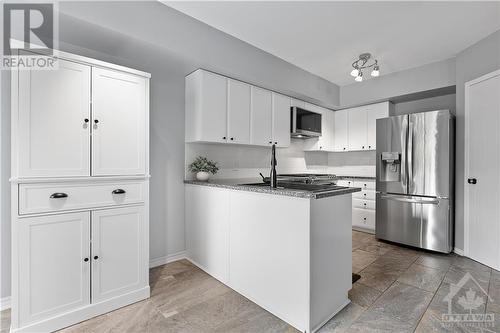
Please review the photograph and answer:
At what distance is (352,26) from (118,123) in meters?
2.42

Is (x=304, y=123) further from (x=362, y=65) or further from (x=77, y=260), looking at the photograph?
(x=77, y=260)

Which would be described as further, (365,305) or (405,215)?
(405,215)

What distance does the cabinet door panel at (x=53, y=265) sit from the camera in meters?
1.52

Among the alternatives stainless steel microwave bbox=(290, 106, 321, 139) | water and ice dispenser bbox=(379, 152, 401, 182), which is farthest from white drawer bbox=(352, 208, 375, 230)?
stainless steel microwave bbox=(290, 106, 321, 139)

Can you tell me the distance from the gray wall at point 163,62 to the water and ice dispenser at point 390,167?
5.32 ft

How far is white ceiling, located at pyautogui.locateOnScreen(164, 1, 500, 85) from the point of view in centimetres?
213

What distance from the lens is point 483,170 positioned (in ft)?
8.83

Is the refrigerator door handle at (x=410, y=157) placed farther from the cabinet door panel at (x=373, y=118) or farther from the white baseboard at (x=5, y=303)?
the white baseboard at (x=5, y=303)

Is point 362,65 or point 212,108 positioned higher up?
point 362,65

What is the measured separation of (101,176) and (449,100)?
186 inches

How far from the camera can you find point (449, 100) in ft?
11.9

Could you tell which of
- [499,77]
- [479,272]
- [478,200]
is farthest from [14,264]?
[499,77]

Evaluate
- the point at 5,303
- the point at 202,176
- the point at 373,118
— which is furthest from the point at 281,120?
the point at 5,303

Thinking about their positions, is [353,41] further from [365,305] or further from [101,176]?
[101,176]
